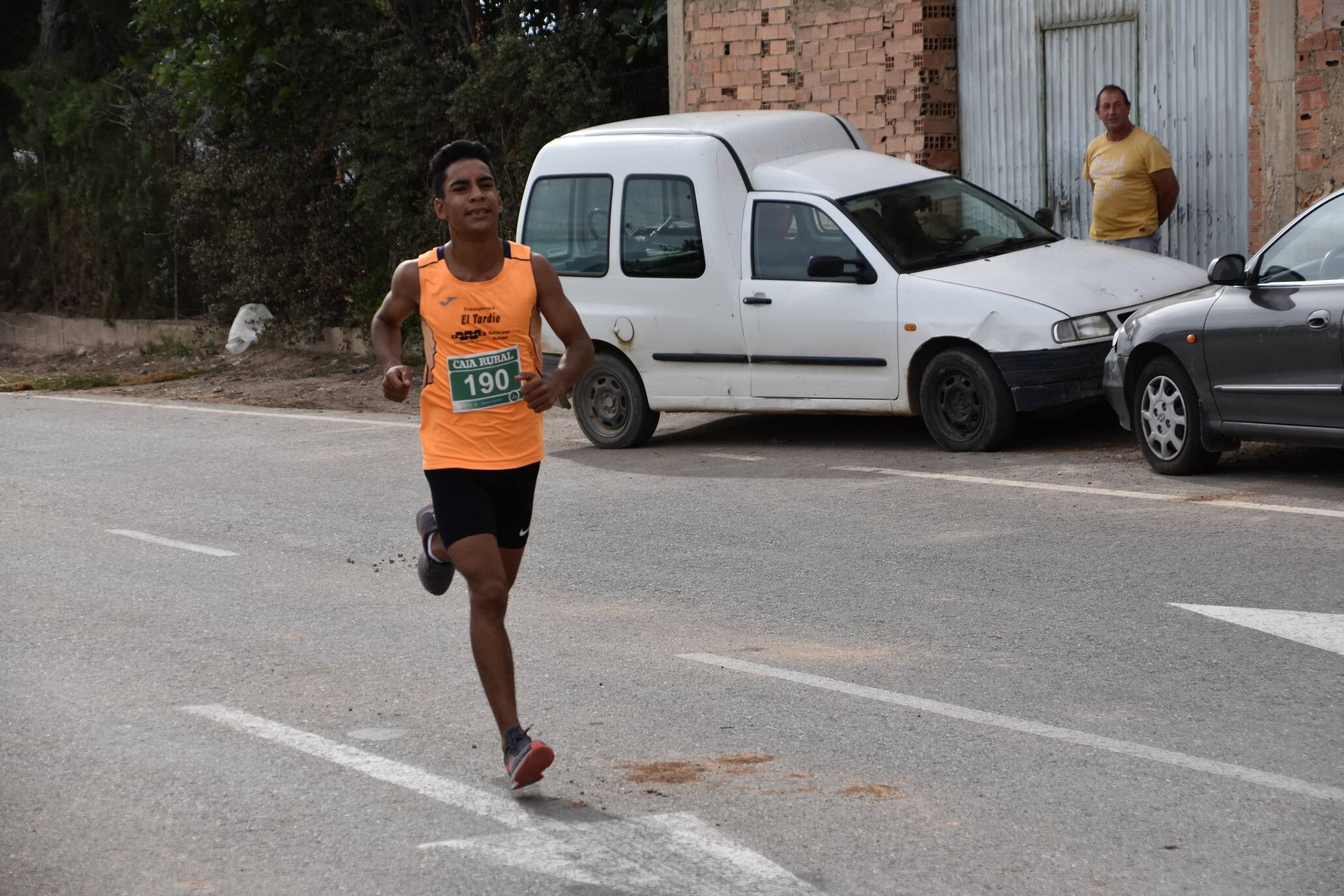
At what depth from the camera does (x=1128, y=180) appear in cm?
1295

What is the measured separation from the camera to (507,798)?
17.1 ft

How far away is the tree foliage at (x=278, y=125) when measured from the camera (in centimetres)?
1912

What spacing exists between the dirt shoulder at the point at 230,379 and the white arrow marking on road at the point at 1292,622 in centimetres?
940

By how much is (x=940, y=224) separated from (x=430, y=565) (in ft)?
23.2

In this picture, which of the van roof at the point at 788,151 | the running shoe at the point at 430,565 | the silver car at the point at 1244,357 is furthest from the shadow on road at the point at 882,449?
the running shoe at the point at 430,565

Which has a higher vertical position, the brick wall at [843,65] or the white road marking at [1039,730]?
the brick wall at [843,65]

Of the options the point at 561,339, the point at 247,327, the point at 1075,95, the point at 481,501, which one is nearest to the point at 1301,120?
the point at 1075,95

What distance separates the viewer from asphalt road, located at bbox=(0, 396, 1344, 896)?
4.68 metres

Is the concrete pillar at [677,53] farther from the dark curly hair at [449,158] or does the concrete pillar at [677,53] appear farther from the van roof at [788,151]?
the dark curly hair at [449,158]

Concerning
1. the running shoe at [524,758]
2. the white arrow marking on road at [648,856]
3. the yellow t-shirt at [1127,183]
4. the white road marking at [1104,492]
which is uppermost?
the yellow t-shirt at [1127,183]

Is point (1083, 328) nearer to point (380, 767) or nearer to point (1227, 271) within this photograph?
point (1227, 271)

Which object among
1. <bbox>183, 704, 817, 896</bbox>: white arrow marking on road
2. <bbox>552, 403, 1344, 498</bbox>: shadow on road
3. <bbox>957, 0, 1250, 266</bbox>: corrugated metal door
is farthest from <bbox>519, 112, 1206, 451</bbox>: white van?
<bbox>183, 704, 817, 896</bbox>: white arrow marking on road

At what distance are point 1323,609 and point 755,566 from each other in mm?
2574

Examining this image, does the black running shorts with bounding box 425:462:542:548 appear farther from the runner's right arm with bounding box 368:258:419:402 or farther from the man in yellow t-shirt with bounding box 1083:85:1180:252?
the man in yellow t-shirt with bounding box 1083:85:1180:252
